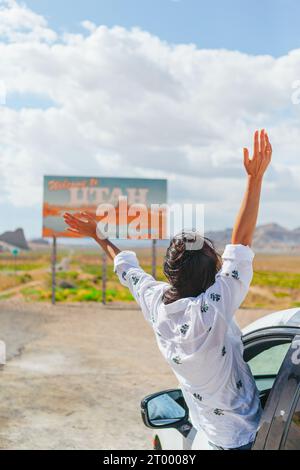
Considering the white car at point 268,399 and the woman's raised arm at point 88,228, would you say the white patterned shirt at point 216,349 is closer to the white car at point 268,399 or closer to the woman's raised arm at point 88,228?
the white car at point 268,399

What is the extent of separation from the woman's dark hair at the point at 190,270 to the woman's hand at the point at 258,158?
0.33 metres

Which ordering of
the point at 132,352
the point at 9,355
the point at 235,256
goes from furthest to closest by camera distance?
1. the point at 132,352
2. the point at 9,355
3. the point at 235,256

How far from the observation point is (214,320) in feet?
7.47

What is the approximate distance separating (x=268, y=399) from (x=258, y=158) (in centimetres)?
92

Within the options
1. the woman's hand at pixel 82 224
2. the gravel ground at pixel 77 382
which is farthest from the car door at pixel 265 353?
the gravel ground at pixel 77 382

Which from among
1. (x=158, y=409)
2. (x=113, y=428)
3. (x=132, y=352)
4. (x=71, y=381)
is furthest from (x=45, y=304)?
(x=158, y=409)

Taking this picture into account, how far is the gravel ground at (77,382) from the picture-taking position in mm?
6876

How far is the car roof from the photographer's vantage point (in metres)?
2.53

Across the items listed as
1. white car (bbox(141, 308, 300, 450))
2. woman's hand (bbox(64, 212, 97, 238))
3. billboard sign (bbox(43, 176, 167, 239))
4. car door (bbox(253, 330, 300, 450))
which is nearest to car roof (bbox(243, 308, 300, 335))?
white car (bbox(141, 308, 300, 450))

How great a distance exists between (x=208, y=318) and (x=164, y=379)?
795 centimetres

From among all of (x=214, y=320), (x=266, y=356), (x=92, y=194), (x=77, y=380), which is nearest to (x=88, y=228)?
(x=214, y=320)

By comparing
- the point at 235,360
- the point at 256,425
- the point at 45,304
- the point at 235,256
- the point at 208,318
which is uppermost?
the point at 235,256
